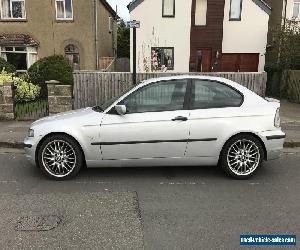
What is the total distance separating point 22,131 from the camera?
824 centimetres

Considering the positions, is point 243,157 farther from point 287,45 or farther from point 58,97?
point 287,45

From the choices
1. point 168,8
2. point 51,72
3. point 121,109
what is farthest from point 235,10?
point 121,109

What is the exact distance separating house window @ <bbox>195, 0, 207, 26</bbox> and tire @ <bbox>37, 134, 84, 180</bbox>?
16384mm

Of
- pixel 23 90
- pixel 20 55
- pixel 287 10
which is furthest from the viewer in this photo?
pixel 287 10

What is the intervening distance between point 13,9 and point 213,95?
59.9ft

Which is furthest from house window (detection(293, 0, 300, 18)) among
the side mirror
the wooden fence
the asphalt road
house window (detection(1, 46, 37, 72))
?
the side mirror

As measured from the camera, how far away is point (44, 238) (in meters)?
3.58

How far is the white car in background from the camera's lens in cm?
516

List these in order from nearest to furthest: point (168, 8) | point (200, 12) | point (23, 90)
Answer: point (23, 90)
point (168, 8)
point (200, 12)

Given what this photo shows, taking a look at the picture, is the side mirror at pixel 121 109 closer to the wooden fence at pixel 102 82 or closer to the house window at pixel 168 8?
the wooden fence at pixel 102 82

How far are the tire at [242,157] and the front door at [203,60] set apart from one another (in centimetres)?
1556

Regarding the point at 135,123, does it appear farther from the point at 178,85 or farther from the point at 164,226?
the point at 164,226

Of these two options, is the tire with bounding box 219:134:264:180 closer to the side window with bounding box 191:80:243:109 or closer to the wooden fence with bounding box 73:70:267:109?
the side window with bounding box 191:80:243:109

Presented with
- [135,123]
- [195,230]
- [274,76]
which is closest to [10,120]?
[135,123]
